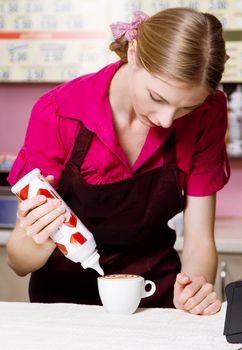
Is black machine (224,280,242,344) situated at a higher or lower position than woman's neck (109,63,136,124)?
lower

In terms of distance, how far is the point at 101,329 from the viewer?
4.55 ft

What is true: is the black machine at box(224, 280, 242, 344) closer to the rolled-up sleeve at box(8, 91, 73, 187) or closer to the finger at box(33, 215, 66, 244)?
the finger at box(33, 215, 66, 244)

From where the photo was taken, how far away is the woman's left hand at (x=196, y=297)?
1524 millimetres

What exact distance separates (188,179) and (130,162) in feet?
0.53

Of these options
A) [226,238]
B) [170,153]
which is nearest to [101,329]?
[170,153]

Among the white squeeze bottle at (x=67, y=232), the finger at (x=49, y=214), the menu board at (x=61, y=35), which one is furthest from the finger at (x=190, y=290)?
the menu board at (x=61, y=35)

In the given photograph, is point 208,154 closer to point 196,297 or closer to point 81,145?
point 81,145

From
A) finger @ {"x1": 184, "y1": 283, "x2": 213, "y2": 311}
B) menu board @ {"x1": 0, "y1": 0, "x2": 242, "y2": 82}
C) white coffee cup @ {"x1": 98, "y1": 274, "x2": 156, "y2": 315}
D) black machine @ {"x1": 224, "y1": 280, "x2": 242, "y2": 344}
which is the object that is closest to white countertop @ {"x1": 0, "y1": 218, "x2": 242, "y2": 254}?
menu board @ {"x1": 0, "y1": 0, "x2": 242, "y2": 82}

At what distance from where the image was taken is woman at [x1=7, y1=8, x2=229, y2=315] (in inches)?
65.6

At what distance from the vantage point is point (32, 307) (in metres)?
1.54

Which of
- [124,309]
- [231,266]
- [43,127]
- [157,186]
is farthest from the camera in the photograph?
[231,266]

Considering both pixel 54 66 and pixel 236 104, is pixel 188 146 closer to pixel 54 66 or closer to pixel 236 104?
pixel 236 104

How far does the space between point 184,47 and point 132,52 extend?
157 millimetres

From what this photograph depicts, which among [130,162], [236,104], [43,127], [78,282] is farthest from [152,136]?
[236,104]
